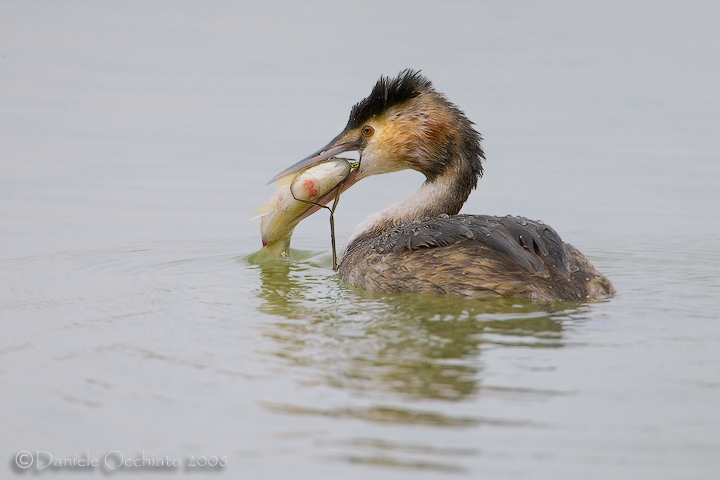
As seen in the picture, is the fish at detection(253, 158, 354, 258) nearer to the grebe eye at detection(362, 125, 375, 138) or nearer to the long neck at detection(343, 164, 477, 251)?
the grebe eye at detection(362, 125, 375, 138)

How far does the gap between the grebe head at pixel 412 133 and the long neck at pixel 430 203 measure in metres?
0.01

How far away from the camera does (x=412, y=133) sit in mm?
7914

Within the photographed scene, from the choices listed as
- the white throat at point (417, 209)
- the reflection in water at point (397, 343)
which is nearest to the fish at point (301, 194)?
the white throat at point (417, 209)

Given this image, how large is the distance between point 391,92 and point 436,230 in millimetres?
1461

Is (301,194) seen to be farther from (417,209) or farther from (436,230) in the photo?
(436,230)

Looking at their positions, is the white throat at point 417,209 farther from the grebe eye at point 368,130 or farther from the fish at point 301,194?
the grebe eye at point 368,130

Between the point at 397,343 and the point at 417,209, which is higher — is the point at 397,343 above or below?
Answer: below

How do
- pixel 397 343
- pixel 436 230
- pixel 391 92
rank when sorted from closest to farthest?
pixel 397 343 < pixel 436 230 < pixel 391 92

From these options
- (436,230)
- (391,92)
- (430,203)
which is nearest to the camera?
(436,230)

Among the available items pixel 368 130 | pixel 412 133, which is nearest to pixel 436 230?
pixel 412 133

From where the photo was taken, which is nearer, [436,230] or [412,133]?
[436,230]

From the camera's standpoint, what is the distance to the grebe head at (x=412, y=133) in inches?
309

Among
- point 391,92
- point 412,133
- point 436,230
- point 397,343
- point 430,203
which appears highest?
point 391,92

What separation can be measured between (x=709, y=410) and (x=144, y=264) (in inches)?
192
